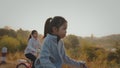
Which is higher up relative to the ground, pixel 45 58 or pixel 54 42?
pixel 54 42

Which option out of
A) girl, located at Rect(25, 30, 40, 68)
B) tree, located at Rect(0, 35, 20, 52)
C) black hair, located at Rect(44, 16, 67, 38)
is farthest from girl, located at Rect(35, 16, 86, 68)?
tree, located at Rect(0, 35, 20, 52)

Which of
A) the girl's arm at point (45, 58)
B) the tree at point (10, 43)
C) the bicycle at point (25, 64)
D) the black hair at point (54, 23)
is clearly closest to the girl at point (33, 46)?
the bicycle at point (25, 64)

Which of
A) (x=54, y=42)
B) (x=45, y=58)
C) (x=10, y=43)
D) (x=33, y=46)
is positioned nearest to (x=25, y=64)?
(x=33, y=46)

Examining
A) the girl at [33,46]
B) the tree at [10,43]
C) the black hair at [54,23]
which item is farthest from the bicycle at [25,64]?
the tree at [10,43]

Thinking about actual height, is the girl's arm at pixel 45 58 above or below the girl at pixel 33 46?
above

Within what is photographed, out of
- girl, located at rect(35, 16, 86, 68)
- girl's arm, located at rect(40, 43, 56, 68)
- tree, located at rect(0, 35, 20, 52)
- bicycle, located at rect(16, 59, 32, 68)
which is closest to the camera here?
girl's arm, located at rect(40, 43, 56, 68)

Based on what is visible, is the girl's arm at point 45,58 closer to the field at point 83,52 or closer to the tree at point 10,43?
the field at point 83,52

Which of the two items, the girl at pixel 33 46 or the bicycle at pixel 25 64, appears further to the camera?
the bicycle at pixel 25 64

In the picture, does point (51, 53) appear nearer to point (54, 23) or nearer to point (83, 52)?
point (54, 23)

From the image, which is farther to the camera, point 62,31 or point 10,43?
point 10,43

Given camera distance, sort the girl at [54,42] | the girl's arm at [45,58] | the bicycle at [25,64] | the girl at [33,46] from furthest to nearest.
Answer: the bicycle at [25,64] < the girl at [33,46] < the girl at [54,42] < the girl's arm at [45,58]

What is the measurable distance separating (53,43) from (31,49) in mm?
5276

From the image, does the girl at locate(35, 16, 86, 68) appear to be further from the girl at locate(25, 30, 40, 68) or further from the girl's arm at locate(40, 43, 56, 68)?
the girl at locate(25, 30, 40, 68)

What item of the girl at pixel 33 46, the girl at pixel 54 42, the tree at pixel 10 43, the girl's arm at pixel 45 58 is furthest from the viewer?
the tree at pixel 10 43
